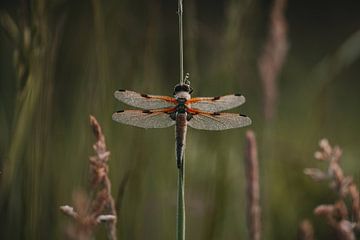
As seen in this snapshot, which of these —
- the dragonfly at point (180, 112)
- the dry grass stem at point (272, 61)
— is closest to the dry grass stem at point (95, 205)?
the dragonfly at point (180, 112)

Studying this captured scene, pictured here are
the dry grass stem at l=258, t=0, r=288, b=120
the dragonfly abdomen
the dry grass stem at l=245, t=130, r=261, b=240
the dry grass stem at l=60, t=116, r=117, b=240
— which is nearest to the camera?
the dry grass stem at l=60, t=116, r=117, b=240

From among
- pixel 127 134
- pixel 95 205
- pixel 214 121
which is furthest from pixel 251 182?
pixel 127 134

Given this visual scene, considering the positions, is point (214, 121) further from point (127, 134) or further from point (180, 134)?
point (127, 134)

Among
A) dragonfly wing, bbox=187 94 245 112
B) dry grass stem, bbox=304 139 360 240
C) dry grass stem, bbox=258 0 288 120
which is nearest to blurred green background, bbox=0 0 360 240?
dry grass stem, bbox=258 0 288 120

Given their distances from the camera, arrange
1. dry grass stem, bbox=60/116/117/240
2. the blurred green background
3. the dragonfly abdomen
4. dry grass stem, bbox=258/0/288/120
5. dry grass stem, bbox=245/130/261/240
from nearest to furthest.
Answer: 1. dry grass stem, bbox=60/116/117/240
2. the dragonfly abdomen
3. dry grass stem, bbox=245/130/261/240
4. the blurred green background
5. dry grass stem, bbox=258/0/288/120

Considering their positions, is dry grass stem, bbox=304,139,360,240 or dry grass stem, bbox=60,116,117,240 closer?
dry grass stem, bbox=60,116,117,240

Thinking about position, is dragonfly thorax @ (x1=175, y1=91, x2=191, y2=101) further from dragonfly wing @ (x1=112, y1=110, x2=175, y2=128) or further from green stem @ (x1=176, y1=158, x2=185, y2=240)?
green stem @ (x1=176, y1=158, x2=185, y2=240)

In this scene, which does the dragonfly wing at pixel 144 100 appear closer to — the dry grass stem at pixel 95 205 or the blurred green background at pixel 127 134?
the blurred green background at pixel 127 134
